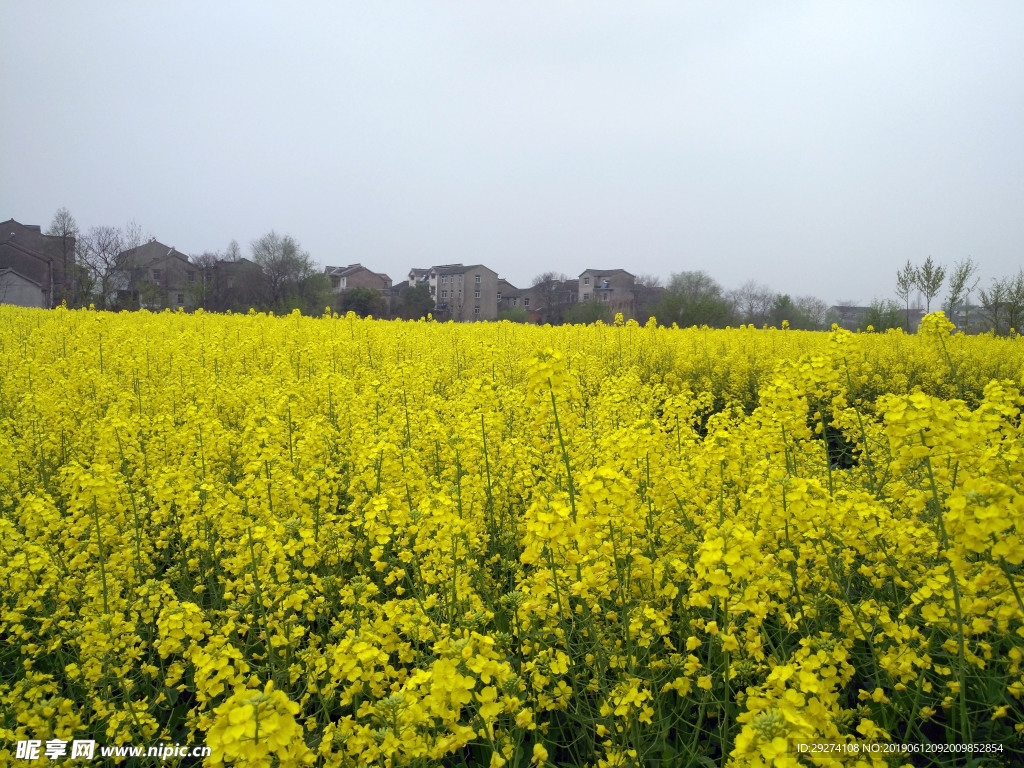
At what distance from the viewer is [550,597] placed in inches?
95.0

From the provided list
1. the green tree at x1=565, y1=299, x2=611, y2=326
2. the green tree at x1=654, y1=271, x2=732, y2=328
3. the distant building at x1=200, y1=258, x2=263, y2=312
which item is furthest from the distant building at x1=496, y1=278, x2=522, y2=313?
the green tree at x1=654, y1=271, x2=732, y2=328

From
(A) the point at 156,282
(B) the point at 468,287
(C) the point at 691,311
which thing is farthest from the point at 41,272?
(C) the point at 691,311

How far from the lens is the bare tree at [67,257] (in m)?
34.1

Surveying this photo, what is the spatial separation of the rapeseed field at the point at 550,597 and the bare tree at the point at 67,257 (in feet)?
124

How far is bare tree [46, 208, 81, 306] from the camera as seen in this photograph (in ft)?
112

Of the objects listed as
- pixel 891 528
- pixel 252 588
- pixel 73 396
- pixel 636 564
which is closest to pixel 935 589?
pixel 891 528

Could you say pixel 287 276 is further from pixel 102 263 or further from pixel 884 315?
pixel 884 315

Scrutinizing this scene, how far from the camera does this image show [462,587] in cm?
265

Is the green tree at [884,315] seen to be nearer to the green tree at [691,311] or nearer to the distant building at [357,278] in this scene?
the green tree at [691,311]

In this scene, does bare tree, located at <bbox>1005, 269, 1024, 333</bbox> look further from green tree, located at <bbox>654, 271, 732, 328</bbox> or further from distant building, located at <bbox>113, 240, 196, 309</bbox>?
distant building, located at <bbox>113, 240, 196, 309</bbox>

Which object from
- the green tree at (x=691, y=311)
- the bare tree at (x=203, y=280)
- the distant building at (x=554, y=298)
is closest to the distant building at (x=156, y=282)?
the bare tree at (x=203, y=280)

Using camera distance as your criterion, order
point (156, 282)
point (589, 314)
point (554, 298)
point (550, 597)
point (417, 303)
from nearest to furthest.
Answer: point (550, 597) < point (589, 314) < point (156, 282) < point (417, 303) < point (554, 298)

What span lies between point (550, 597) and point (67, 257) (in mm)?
45972

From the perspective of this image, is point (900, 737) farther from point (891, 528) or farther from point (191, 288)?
point (191, 288)
